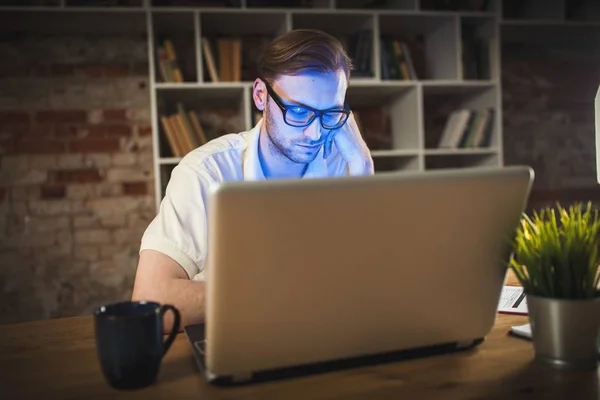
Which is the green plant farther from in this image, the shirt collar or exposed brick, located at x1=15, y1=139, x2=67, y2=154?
exposed brick, located at x1=15, y1=139, x2=67, y2=154

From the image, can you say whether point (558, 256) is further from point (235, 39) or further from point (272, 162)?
point (235, 39)

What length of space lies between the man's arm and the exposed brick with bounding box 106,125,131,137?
5.53ft

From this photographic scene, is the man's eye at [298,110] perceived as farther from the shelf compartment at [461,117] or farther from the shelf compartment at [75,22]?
the shelf compartment at [461,117]

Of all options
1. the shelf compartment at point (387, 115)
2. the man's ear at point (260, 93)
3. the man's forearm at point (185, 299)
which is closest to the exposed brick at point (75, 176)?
the shelf compartment at point (387, 115)

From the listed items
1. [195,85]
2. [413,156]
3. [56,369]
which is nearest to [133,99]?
[195,85]

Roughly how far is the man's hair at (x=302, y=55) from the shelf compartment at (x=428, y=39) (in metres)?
1.30

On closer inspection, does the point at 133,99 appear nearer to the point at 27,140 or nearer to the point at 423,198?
the point at 27,140

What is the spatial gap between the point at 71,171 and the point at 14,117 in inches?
14.3

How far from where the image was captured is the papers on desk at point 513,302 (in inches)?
45.6

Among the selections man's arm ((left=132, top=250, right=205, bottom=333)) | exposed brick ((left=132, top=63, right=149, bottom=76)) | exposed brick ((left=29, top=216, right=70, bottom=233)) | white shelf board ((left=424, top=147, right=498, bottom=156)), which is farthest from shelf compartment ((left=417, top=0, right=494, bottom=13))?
man's arm ((left=132, top=250, right=205, bottom=333))

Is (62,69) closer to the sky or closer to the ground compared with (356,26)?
closer to the ground

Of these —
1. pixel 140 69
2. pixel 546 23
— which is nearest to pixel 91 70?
pixel 140 69

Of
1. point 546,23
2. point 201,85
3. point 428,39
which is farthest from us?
point 428,39

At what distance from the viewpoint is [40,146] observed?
2830mm
